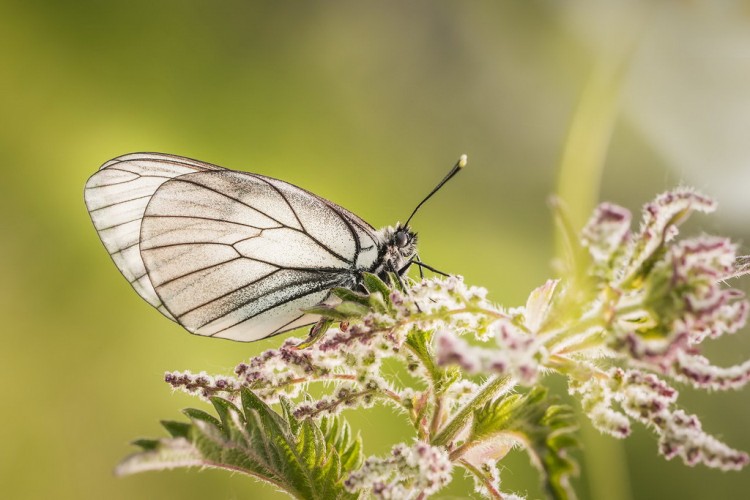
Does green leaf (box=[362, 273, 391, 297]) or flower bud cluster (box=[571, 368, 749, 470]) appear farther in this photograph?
green leaf (box=[362, 273, 391, 297])

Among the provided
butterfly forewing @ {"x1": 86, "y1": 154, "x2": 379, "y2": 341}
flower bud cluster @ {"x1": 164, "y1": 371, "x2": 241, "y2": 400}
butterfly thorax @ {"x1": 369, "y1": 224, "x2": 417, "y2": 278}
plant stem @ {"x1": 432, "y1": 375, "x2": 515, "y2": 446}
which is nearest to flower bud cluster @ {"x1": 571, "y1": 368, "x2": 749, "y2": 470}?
plant stem @ {"x1": 432, "y1": 375, "x2": 515, "y2": 446}

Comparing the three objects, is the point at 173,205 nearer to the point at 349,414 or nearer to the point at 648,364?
the point at 648,364

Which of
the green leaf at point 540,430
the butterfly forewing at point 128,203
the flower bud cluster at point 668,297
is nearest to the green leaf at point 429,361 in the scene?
the green leaf at point 540,430

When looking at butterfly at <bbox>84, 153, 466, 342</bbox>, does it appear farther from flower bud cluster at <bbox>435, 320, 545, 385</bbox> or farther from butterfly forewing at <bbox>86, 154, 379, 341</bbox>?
flower bud cluster at <bbox>435, 320, 545, 385</bbox>

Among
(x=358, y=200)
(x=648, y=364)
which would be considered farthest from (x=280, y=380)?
(x=358, y=200)

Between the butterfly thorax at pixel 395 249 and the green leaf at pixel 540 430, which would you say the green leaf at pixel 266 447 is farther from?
the butterfly thorax at pixel 395 249

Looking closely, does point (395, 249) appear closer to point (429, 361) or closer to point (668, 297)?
point (429, 361)
